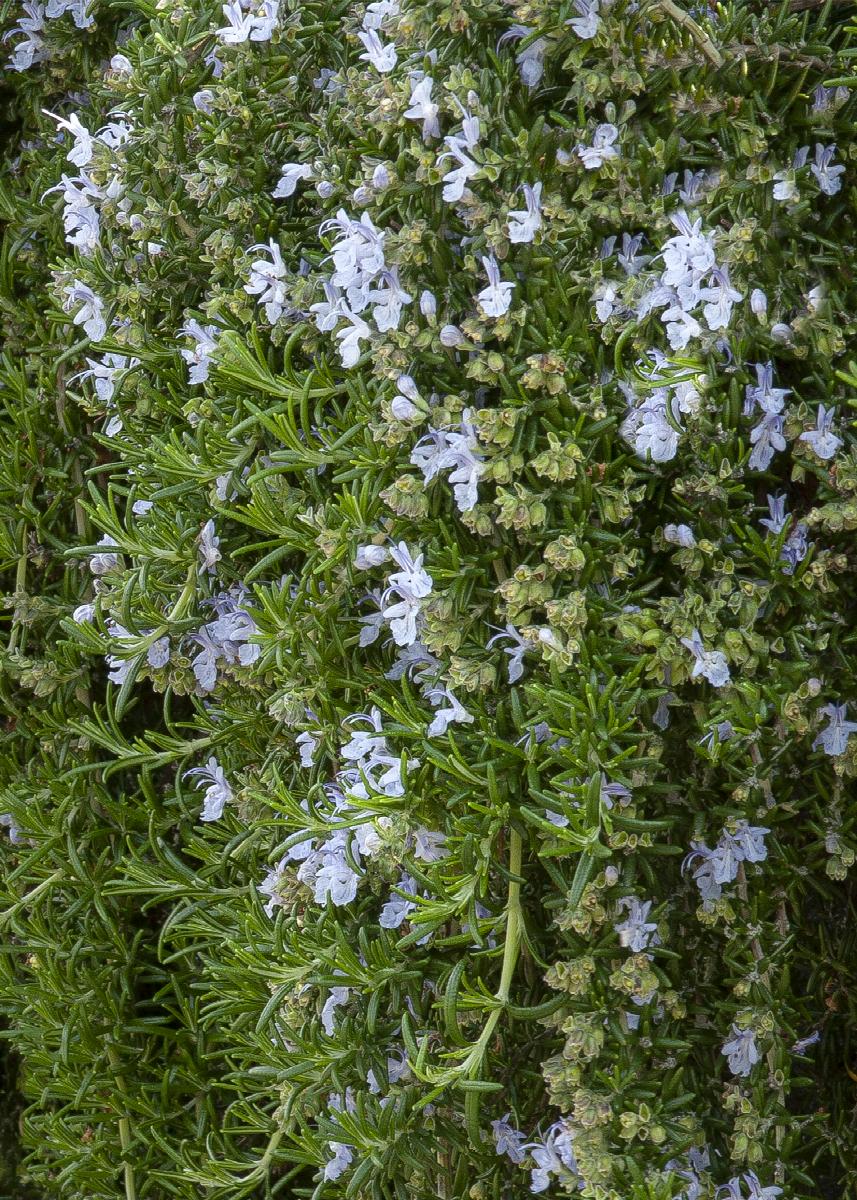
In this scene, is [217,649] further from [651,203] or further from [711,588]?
[651,203]

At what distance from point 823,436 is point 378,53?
1.96ft

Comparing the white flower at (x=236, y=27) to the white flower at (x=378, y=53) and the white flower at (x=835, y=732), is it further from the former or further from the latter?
the white flower at (x=835, y=732)

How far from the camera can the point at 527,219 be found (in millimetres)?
1157

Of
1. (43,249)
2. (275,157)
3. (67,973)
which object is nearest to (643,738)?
(275,157)

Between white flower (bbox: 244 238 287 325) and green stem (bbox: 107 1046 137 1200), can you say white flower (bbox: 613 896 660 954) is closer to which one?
white flower (bbox: 244 238 287 325)

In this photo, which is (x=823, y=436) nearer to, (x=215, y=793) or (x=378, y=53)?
(x=378, y=53)

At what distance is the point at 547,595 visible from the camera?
3.81ft

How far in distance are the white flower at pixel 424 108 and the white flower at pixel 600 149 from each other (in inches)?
5.7

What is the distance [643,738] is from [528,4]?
710mm

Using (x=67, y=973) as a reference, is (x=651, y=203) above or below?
above

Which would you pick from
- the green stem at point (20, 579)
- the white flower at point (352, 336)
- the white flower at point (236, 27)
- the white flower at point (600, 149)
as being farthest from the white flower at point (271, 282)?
the green stem at point (20, 579)

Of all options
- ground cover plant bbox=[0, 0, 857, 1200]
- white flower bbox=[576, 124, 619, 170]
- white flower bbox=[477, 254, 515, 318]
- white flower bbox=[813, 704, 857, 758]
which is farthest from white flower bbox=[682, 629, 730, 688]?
white flower bbox=[576, 124, 619, 170]

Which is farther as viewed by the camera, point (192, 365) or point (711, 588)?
point (192, 365)

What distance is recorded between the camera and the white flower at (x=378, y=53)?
3.93 feet
